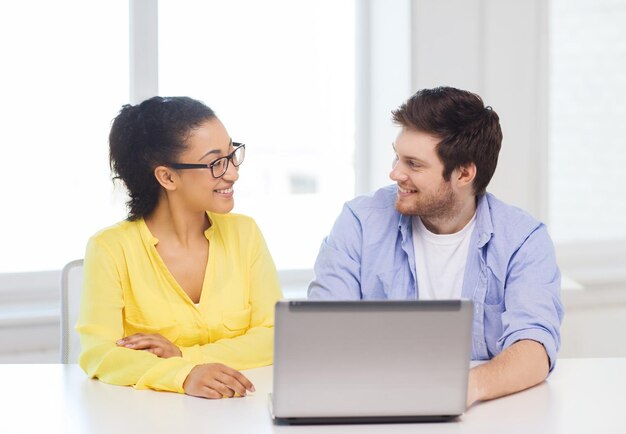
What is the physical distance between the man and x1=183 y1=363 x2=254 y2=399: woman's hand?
22.5 inches

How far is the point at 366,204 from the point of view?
252 centimetres

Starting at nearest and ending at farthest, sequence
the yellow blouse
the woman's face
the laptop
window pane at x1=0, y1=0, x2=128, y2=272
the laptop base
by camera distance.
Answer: the laptop → the laptop base → the yellow blouse → the woman's face → window pane at x1=0, y1=0, x2=128, y2=272

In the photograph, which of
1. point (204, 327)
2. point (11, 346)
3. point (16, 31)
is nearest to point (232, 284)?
point (204, 327)

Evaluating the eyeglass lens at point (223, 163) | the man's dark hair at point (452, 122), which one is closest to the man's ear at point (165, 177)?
the eyeglass lens at point (223, 163)

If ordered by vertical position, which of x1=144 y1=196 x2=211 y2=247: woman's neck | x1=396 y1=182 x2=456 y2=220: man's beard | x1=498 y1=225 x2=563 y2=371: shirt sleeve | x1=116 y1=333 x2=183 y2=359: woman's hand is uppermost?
x1=396 y1=182 x2=456 y2=220: man's beard

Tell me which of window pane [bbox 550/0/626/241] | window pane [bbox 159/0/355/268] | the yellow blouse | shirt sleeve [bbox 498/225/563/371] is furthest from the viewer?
window pane [bbox 550/0/626/241]

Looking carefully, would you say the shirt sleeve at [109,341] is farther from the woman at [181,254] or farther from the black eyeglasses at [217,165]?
the black eyeglasses at [217,165]

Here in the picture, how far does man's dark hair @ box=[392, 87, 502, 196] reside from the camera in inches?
95.5

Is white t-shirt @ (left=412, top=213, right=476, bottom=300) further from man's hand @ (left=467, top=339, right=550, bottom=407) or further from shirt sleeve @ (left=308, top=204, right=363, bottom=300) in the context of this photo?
man's hand @ (left=467, top=339, right=550, bottom=407)

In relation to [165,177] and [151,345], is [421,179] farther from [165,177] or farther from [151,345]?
[151,345]

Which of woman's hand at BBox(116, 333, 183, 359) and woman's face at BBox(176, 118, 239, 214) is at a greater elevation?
woman's face at BBox(176, 118, 239, 214)

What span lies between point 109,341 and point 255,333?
1.15 feet

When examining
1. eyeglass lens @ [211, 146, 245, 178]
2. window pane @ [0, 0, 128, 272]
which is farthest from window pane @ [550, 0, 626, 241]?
eyeglass lens @ [211, 146, 245, 178]

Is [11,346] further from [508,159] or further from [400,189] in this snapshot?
[508,159]
